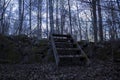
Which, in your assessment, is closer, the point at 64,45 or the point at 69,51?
the point at 69,51

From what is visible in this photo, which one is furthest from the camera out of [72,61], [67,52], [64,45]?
[64,45]

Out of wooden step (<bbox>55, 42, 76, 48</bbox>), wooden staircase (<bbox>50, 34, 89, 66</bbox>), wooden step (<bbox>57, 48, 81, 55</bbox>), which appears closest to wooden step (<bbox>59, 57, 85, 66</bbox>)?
wooden staircase (<bbox>50, 34, 89, 66</bbox>)

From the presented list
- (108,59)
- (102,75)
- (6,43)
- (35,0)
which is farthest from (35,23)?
(102,75)

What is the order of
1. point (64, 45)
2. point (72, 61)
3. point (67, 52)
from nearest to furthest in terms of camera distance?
point (72, 61) < point (67, 52) < point (64, 45)

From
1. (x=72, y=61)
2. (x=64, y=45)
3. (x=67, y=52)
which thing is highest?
(x=64, y=45)

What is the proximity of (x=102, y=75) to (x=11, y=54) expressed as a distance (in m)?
6.39

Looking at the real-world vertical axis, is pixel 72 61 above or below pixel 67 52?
below

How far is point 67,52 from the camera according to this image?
9.09m

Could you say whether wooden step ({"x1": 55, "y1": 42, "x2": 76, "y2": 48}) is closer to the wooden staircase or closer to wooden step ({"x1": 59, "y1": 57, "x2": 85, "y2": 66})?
the wooden staircase

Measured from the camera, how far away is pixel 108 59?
33.8 ft

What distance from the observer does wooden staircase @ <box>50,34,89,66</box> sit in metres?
8.30

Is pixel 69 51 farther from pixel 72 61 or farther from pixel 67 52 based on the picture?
pixel 72 61

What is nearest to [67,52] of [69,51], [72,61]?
[69,51]

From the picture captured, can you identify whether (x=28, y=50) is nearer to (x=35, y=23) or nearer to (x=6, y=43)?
(x=6, y=43)
